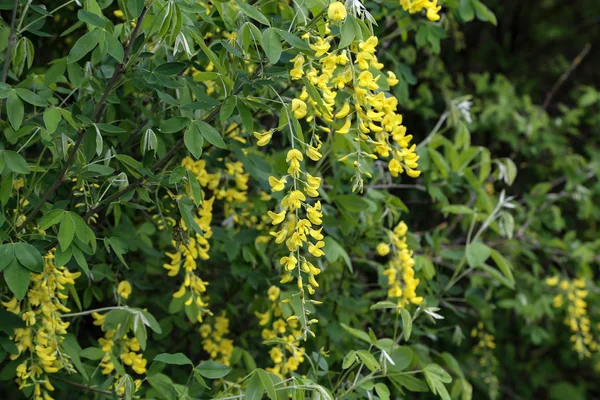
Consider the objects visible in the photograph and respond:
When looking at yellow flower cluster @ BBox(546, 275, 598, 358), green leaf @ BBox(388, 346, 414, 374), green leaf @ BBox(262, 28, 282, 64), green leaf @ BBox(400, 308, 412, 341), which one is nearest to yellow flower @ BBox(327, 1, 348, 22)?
green leaf @ BBox(262, 28, 282, 64)

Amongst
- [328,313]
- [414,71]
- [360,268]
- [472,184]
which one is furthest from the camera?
[414,71]

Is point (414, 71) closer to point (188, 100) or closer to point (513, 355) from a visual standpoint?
point (513, 355)

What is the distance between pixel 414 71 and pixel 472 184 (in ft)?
4.22

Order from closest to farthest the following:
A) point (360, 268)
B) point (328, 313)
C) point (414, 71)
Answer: point (328, 313) < point (360, 268) < point (414, 71)

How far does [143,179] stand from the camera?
1479 millimetres

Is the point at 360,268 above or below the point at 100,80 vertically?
Result: below

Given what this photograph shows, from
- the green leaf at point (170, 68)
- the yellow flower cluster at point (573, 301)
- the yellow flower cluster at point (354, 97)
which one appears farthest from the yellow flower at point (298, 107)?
the yellow flower cluster at point (573, 301)

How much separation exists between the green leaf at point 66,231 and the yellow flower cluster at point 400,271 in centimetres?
86

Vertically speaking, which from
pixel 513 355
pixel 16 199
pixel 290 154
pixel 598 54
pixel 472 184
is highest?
pixel 290 154

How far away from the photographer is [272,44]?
1335 millimetres

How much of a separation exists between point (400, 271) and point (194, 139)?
813mm

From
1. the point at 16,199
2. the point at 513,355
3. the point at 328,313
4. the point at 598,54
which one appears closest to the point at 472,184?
the point at 328,313

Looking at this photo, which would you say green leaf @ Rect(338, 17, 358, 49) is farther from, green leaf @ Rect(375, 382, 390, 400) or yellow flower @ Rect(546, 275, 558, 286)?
yellow flower @ Rect(546, 275, 558, 286)

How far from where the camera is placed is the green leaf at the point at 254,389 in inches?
56.1
